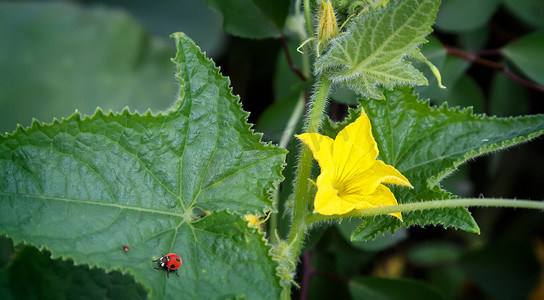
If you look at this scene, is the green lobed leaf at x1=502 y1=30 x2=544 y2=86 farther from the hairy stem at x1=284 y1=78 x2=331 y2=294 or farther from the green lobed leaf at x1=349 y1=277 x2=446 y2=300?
the hairy stem at x1=284 y1=78 x2=331 y2=294

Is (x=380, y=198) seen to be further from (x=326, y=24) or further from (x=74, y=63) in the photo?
(x=74, y=63)

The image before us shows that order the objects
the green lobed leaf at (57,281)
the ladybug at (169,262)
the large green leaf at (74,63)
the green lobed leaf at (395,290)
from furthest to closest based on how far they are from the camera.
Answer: the large green leaf at (74,63)
the green lobed leaf at (395,290)
the green lobed leaf at (57,281)
the ladybug at (169,262)

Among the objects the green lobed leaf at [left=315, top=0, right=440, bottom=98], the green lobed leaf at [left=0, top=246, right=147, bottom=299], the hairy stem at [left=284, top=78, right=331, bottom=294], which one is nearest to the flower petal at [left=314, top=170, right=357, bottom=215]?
the hairy stem at [left=284, top=78, right=331, bottom=294]

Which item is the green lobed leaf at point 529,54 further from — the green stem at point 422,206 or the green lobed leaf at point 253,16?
the green lobed leaf at point 253,16

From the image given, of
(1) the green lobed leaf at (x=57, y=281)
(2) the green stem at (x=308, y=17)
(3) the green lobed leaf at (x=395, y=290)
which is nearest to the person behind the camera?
(2) the green stem at (x=308, y=17)

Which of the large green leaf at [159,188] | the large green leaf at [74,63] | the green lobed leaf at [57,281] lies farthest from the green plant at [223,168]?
the large green leaf at [74,63]

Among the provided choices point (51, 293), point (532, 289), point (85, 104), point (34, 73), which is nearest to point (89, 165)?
point (51, 293)

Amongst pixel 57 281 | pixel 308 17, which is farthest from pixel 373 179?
pixel 57 281
